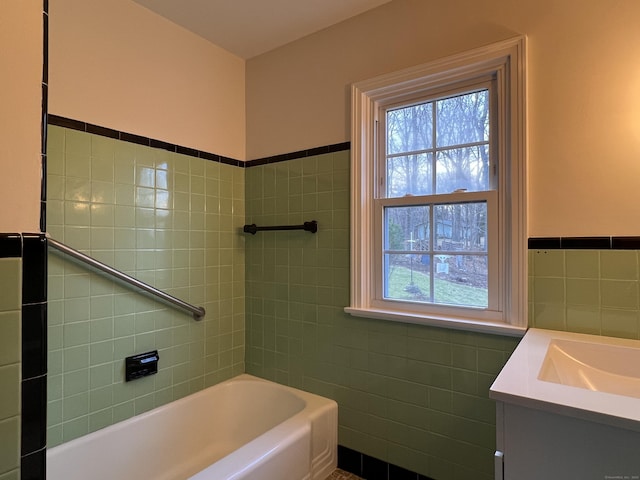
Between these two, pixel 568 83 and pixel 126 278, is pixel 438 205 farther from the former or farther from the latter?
pixel 126 278

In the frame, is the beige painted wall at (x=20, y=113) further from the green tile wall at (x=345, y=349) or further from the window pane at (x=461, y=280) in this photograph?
the window pane at (x=461, y=280)

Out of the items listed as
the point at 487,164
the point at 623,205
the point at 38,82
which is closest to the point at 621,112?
the point at 623,205

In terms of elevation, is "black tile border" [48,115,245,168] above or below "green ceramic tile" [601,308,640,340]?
above

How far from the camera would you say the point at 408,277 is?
176cm

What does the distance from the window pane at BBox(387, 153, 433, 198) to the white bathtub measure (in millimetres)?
1160

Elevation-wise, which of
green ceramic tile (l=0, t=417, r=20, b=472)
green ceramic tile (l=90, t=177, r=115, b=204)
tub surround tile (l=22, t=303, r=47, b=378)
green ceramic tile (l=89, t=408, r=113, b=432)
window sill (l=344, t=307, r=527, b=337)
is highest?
green ceramic tile (l=90, t=177, r=115, b=204)

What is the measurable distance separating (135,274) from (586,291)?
1.92 metres

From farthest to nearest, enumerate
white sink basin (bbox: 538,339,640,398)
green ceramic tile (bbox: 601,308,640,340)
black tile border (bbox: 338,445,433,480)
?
black tile border (bbox: 338,445,433,480)
green ceramic tile (bbox: 601,308,640,340)
white sink basin (bbox: 538,339,640,398)

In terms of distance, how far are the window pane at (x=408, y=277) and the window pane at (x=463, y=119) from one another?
56 cm

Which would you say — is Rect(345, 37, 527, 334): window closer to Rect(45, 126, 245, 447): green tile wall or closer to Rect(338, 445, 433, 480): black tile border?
Rect(338, 445, 433, 480): black tile border

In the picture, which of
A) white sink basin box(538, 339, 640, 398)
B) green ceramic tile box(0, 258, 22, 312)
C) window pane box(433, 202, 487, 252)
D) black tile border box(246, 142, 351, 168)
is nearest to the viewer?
green ceramic tile box(0, 258, 22, 312)

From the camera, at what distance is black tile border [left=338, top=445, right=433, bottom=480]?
169 centimetres

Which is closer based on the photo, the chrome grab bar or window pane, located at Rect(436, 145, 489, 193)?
the chrome grab bar

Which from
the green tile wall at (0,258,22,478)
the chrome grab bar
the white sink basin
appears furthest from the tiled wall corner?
the white sink basin
